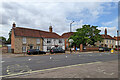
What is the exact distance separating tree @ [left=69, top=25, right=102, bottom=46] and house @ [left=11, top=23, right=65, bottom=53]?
8031mm

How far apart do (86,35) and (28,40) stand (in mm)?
21180

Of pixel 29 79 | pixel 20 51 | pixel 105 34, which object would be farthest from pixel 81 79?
pixel 105 34

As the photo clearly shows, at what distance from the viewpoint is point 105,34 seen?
59125 mm

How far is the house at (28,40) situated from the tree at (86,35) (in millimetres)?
8031

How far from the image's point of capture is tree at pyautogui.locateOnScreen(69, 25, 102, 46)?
37.2 m

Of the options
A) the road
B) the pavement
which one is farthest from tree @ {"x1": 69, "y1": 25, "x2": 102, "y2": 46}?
the pavement

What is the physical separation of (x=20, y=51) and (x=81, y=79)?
2831 centimetres

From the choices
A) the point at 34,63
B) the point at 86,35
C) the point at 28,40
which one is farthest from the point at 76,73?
the point at 86,35

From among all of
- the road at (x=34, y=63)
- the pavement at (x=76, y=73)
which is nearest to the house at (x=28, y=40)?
the road at (x=34, y=63)

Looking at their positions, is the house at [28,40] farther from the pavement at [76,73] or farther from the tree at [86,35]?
the pavement at [76,73]

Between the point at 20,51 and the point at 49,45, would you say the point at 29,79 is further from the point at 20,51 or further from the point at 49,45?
the point at 49,45

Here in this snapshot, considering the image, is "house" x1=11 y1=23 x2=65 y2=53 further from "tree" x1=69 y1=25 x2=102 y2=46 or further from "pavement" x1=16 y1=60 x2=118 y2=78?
"pavement" x1=16 y1=60 x2=118 y2=78

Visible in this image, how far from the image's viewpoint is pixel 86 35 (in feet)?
128

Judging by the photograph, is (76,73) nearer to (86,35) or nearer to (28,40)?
(28,40)
